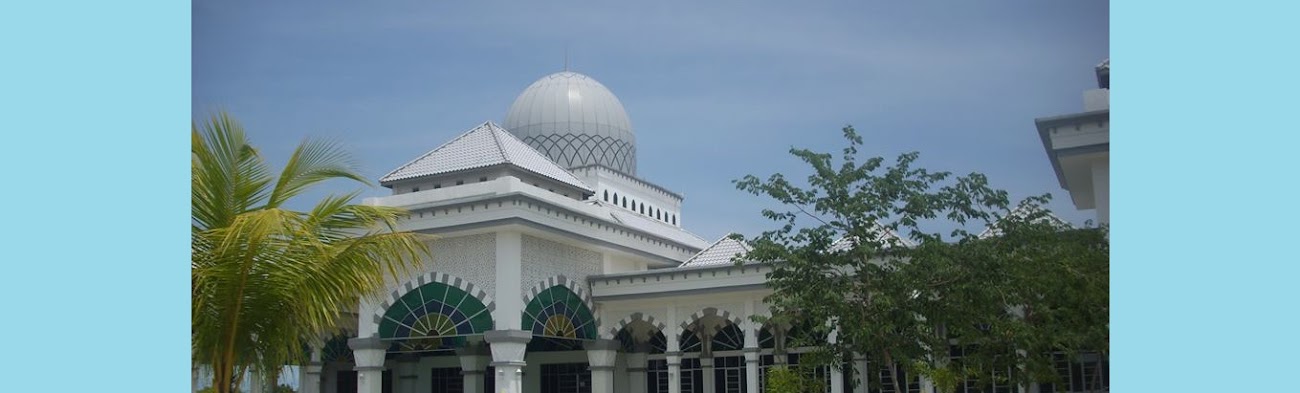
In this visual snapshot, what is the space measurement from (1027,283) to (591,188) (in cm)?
774

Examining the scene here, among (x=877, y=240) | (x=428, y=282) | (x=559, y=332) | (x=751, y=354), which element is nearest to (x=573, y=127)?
(x=559, y=332)

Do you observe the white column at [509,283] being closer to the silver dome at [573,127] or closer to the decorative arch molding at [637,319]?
the silver dome at [573,127]

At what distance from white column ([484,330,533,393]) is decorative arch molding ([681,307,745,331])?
222cm

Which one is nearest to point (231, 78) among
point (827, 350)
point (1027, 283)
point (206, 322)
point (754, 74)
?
point (206, 322)

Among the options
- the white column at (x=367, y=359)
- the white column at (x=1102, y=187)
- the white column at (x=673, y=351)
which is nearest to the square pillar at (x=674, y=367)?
the white column at (x=673, y=351)

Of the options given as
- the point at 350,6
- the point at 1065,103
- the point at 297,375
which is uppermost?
the point at 350,6

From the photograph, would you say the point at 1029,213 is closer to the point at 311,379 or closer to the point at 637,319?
the point at 637,319

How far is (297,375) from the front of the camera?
55.9ft

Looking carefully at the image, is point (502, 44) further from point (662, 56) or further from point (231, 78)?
point (231, 78)

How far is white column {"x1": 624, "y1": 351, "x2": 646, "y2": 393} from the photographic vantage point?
1614cm

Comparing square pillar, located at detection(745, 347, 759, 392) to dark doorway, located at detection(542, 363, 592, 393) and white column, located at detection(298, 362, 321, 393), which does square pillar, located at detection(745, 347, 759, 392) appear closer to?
dark doorway, located at detection(542, 363, 592, 393)

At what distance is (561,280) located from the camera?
14.5 m

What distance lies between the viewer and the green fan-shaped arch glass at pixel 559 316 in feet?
45.9

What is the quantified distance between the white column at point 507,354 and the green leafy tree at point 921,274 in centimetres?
373
